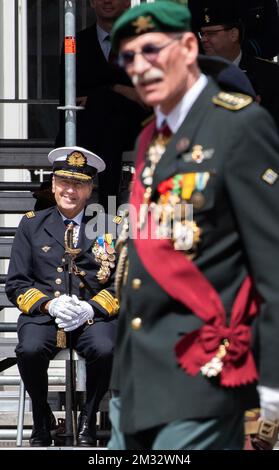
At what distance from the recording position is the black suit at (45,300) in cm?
748

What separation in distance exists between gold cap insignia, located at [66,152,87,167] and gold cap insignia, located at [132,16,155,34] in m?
3.80

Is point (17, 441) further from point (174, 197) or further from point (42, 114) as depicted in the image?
point (174, 197)

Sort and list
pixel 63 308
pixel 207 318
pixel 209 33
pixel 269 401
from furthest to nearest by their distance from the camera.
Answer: pixel 209 33, pixel 63 308, pixel 207 318, pixel 269 401

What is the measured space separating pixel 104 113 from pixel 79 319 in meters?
1.47

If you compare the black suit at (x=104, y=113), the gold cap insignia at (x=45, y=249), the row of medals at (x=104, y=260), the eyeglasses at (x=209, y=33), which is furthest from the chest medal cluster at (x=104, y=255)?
the eyeglasses at (x=209, y=33)

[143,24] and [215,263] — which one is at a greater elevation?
[143,24]

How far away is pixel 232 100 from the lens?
3.96m

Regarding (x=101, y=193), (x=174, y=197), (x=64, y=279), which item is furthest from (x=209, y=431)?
(x=101, y=193)

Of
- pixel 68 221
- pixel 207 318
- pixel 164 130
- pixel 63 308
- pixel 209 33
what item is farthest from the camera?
pixel 68 221

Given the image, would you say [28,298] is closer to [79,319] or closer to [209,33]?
[79,319]

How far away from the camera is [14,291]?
7.70 metres

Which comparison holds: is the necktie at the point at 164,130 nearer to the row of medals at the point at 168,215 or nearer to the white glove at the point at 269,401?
the row of medals at the point at 168,215

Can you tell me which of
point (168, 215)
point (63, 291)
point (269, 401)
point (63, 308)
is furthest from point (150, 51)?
point (63, 291)

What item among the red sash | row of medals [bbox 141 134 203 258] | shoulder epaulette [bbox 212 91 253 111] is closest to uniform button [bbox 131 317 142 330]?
the red sash
